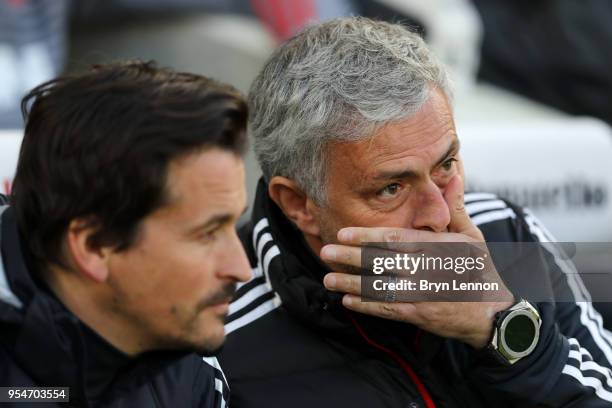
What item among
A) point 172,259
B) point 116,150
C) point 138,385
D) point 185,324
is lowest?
point 138,385

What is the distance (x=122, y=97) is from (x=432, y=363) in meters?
1.03

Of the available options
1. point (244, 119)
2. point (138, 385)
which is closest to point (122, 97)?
point (244, 119)

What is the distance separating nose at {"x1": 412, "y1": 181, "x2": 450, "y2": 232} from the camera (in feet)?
7.47

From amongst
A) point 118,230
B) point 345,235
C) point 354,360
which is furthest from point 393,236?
point 118,230

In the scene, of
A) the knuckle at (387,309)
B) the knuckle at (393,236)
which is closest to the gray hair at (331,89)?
the knuckle at (393,236)

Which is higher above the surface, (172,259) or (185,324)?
(172,259)

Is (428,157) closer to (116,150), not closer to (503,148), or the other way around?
(116,150)

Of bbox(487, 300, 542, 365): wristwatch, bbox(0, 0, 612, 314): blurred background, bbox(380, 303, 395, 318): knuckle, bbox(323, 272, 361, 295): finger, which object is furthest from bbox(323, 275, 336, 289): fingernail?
bbox(0, 0, 612, 314): blurred background

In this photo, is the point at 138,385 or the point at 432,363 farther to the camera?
the point at 432,363

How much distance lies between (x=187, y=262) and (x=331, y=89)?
2.22 feet

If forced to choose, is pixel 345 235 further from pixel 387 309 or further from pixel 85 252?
pixel 85 252

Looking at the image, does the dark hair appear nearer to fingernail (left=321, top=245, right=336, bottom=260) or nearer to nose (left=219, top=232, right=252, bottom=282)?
nose (left=219, top=232, right=252, bottom=282)

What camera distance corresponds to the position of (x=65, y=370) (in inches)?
72.1

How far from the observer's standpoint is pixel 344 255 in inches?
88.3
